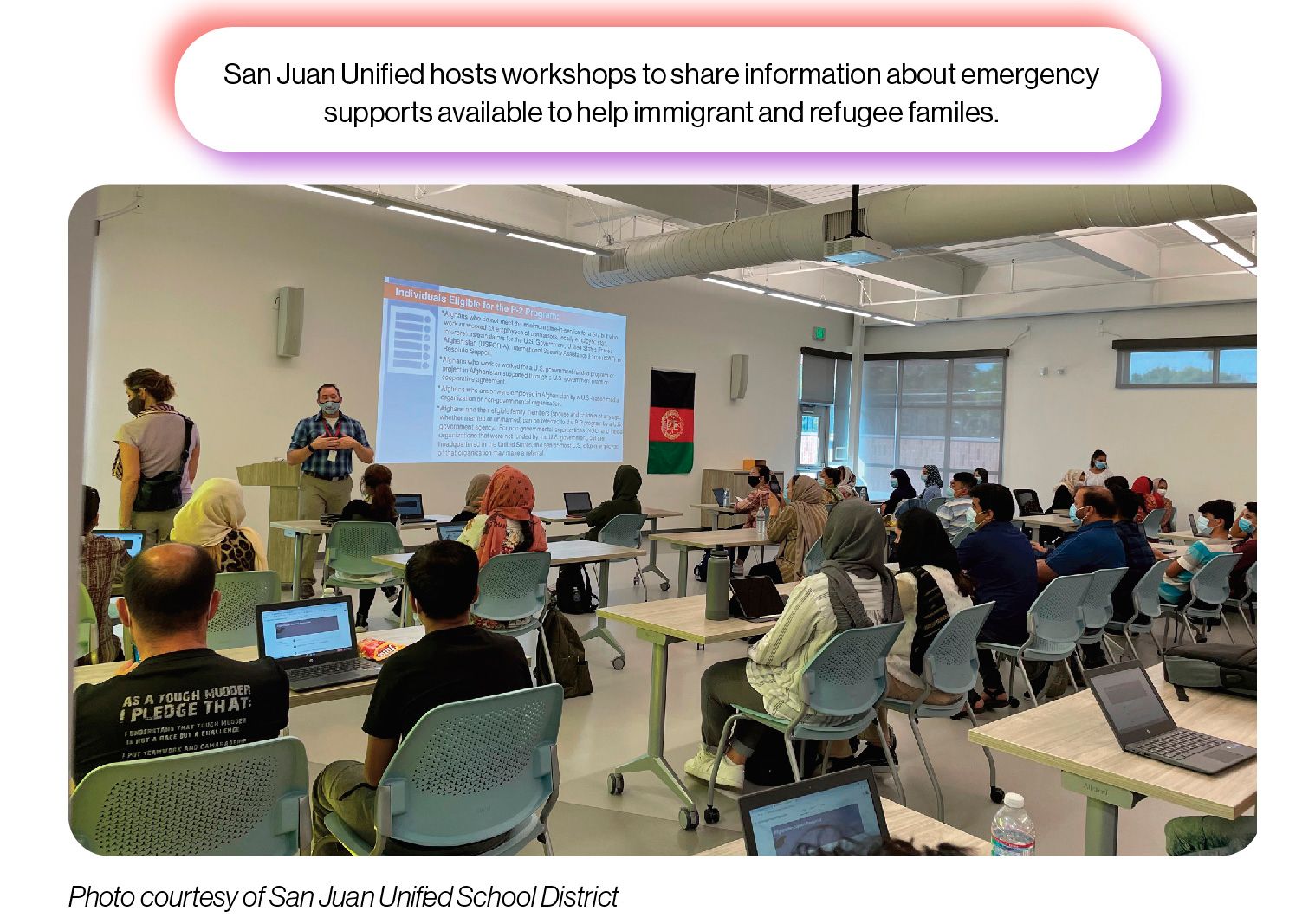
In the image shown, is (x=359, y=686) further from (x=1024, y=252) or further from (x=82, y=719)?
(x=1024, y=252)

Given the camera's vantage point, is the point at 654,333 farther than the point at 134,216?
Yes

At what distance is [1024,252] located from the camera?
477 inches

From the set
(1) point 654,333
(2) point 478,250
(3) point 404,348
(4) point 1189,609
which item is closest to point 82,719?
(4) point 1189,609

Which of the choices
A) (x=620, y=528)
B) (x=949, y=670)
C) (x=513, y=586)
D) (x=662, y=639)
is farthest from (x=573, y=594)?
(x=949, y=670)

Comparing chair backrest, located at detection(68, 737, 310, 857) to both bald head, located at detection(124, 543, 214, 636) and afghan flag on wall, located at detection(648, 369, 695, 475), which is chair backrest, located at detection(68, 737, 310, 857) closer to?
bald head, located at detection(124, 543, 214, 636)

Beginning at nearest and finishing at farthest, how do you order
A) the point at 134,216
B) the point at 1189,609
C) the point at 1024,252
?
the point at 1189,609 < the point at 134,216 < the point at 1024,252

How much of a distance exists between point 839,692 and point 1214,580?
392 cm

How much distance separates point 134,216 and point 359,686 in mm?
6450

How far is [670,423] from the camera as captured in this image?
38.9 ft

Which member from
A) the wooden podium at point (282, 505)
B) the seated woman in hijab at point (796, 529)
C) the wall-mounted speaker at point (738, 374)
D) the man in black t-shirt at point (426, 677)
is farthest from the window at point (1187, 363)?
the man in black t-shirt at point (426, 677)

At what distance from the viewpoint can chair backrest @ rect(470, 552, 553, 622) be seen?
4188mm

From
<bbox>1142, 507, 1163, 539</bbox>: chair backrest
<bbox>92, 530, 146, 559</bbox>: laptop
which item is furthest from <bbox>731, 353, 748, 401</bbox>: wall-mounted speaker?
<bbox>92, 530, 146, 559</bbox>: laptop

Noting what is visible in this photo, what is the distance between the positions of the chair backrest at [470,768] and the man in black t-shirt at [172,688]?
331 mm

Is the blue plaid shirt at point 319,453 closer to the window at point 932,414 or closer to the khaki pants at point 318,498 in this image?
the khaki pants at point 318,498
